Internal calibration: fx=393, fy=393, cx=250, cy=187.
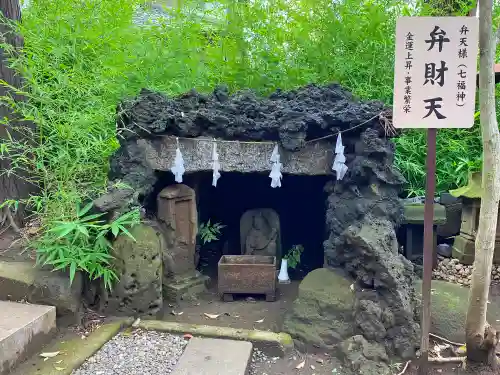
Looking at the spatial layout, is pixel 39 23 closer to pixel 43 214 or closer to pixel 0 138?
pixel 0 138

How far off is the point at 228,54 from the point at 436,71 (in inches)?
170

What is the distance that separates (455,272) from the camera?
5.82 meters

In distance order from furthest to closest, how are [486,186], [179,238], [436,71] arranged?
[179,238] → [486,186] → [436,71]

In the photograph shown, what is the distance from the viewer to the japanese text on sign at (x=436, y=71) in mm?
2934

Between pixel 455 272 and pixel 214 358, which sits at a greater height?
pixel 455 272

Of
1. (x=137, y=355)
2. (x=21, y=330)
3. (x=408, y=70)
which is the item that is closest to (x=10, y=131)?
(x=21, y=330)

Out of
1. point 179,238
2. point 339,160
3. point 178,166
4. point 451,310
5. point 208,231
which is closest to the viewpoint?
point 451,310

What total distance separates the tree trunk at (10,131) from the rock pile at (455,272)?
19.0 ft

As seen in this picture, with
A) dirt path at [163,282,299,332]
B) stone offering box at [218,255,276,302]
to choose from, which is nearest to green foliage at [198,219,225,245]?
dirt path at [163,282,299,332]

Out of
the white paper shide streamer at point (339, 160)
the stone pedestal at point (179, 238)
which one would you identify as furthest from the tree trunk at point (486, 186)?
the stone pedestal at point (179, 238)

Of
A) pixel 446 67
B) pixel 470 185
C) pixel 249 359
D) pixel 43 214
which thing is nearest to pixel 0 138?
pixel 43 214

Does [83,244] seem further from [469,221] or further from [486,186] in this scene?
[469,221]

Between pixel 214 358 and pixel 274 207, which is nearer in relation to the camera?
pixel 214 358

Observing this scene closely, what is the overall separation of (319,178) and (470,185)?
7.32ft
